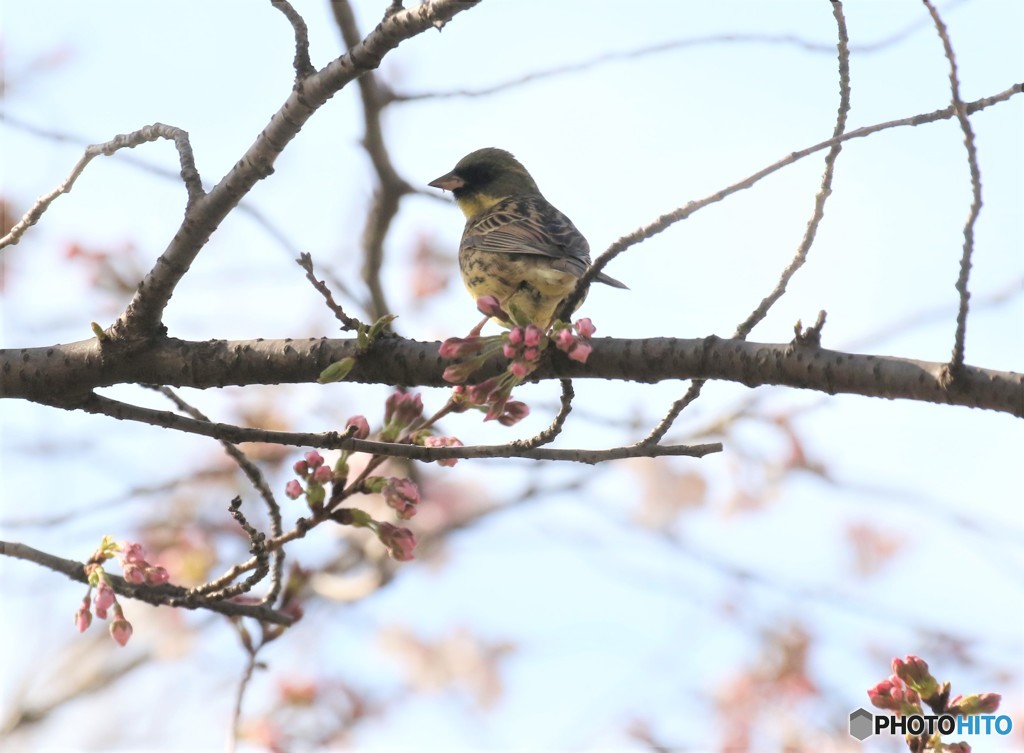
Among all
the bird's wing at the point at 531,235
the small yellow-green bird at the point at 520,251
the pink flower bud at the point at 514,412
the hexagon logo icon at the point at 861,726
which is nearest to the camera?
the pink flower bud at the point at 514,412

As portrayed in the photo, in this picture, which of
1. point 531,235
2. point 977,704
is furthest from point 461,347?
point 531,235

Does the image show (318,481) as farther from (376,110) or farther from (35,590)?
(35,590)

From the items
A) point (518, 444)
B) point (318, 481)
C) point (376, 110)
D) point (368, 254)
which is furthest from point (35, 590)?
point (518, 444)

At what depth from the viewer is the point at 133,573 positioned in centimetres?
286

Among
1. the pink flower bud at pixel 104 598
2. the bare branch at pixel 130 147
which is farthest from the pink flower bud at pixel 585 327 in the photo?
the pink flower bud at pixel 104 598

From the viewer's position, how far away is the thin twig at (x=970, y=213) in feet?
7.15

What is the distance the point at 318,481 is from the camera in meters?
2.84

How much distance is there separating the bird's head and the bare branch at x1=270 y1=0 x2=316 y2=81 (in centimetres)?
383

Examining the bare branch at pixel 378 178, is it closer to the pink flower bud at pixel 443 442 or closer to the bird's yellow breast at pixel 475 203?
the bird's yellow breast at pixel 475 203

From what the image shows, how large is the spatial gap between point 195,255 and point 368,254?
323 cm

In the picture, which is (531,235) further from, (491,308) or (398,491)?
(398,491)

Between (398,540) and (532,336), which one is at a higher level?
(532,336)

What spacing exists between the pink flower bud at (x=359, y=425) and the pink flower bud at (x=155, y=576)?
601 mm

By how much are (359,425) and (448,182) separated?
14.0 feet
